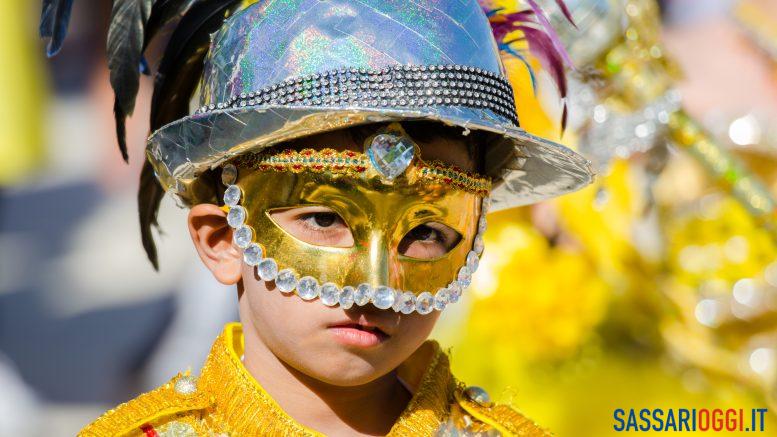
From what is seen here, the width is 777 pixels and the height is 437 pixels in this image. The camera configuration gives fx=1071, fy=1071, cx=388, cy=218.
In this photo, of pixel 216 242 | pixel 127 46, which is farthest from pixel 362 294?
pixel 127 46

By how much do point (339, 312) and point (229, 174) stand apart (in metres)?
0.30

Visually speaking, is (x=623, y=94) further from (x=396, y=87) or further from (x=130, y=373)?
(x=130, y=373)

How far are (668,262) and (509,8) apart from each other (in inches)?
93.5

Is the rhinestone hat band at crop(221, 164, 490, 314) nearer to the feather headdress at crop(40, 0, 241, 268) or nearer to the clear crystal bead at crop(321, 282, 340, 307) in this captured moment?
the clear crystal bead at crop(321, 282, 340, 307)

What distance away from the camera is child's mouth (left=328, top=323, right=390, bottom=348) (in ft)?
5.59

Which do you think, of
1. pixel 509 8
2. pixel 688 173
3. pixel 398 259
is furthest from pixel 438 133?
pixel 688 173

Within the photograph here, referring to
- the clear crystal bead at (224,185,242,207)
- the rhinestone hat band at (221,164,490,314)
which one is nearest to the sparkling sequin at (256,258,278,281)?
the rhinestone hat band at (221,164,490,314)

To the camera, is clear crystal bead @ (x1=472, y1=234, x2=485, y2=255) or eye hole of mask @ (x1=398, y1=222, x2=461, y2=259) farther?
clear crystal bead @ (x1=472, y1=234, x2=485, y2=255)

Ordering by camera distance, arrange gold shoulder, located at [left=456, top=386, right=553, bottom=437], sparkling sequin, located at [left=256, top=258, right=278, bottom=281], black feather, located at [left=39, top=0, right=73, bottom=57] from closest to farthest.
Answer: sparkling sequin, located at [left=256, top=258, right=278, bottom=281], black feather, located at [left=39, top=0, right=73, bottom=57], gold shoulder, located at [left=456, top=386, right=553, bottom=437]

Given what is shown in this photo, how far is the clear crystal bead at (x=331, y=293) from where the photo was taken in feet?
5.49

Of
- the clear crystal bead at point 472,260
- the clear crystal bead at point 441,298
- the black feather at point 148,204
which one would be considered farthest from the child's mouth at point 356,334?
the black feather at point 148,204

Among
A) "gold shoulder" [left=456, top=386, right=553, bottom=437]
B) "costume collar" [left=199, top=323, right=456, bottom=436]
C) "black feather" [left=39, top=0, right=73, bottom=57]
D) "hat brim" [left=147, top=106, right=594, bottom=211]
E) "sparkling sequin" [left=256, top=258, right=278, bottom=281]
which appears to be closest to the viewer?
"hat brim" [left=147, top=106, right=594, bottom=211]

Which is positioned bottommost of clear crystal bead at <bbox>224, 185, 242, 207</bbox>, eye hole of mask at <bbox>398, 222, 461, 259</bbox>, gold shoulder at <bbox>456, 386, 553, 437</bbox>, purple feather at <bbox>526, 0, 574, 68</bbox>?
gold shoulder at <bbox>456, 386, 553, 437</bbox>

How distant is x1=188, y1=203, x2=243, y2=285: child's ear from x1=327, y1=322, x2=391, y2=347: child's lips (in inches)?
9.6
